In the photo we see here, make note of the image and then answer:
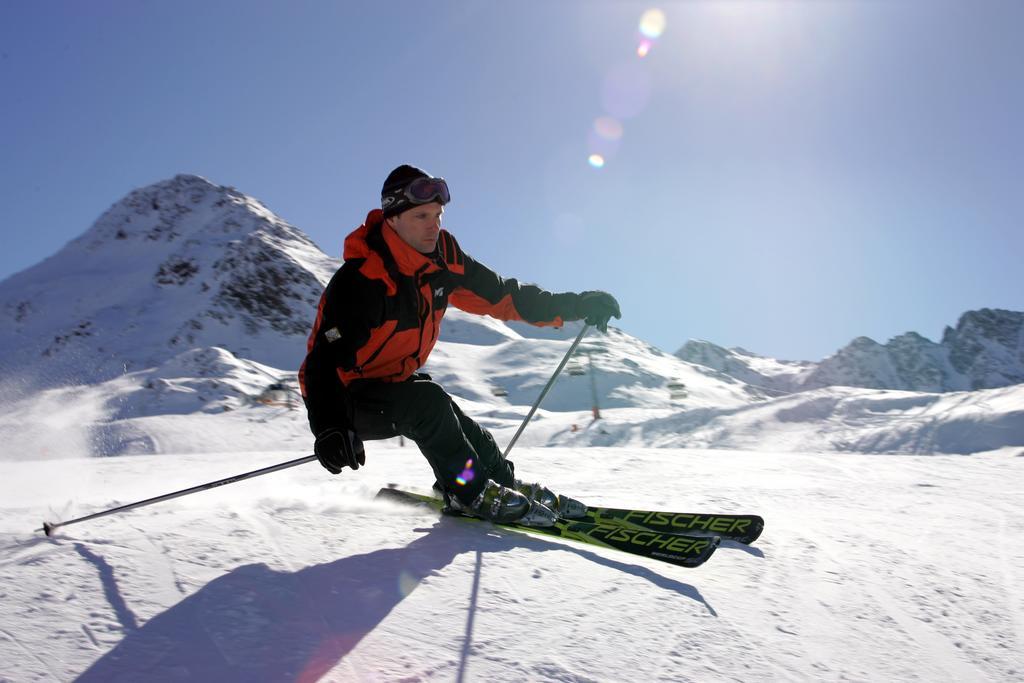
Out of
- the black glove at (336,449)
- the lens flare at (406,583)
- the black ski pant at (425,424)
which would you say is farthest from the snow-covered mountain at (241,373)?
the lens flare at (406,583)

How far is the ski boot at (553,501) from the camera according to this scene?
11.2 feet

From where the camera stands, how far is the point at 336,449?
99.3 inches

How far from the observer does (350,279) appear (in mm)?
2865

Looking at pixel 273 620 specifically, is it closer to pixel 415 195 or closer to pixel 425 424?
pixel 425 424

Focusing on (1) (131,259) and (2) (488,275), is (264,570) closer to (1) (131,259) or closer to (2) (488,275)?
(2) (488,275)

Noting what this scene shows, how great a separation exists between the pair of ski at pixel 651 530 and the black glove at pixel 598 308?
1.36 m

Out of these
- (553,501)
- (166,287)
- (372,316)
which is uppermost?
(166,287)

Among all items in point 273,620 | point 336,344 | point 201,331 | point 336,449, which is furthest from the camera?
point 201,331

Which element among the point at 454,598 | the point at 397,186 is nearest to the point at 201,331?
the point at 397,186

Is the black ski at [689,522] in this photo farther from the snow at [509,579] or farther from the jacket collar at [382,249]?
the jacket collar at [382,249]

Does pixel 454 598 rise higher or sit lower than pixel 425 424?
lower

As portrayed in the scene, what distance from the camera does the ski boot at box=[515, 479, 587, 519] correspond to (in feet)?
11.2

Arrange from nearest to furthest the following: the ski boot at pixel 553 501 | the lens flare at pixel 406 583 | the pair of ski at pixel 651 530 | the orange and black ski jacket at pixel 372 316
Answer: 1. the lens flare at pixel 406 583
2. the orange and black ski jacket at pixel 372 316
3. the pair of ski at pixel 651 530
4. the ski boot at pixel 553 501

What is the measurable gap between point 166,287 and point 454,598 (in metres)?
56.7
